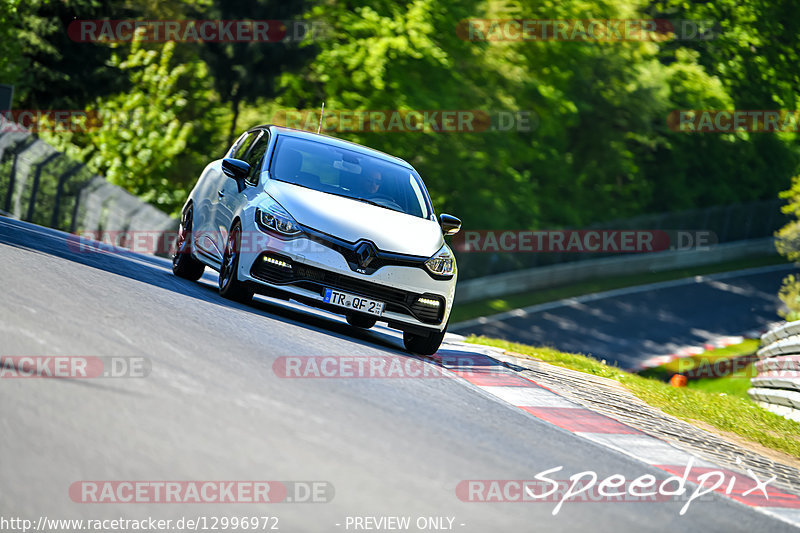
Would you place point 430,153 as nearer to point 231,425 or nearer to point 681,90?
point 681,90

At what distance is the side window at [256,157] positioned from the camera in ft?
36.9

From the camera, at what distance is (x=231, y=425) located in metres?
5.98

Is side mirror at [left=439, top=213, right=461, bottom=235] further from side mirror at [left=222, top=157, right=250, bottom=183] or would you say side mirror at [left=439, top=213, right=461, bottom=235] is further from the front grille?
side mirror at [left=222, top=157, right=250, bottom=183]

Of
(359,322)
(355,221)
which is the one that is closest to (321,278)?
(355,221)

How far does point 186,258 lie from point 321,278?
321 centimetres

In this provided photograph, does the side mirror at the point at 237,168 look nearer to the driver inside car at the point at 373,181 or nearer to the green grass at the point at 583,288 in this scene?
the driver inside car at the point at 373,181

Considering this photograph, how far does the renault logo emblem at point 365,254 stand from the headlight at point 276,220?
0.58 meters

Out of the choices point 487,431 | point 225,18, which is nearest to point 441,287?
point 487,431

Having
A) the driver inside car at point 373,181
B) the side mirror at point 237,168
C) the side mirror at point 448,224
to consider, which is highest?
the driver inside car at point 373,181

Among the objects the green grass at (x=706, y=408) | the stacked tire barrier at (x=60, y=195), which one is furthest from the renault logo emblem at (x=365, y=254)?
the stacked tire barrier at (x=60, y=195)

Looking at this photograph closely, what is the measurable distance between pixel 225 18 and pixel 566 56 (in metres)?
13.4

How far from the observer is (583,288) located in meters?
42.5

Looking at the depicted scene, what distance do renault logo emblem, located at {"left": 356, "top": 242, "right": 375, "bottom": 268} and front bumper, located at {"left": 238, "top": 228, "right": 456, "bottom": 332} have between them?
0.11m

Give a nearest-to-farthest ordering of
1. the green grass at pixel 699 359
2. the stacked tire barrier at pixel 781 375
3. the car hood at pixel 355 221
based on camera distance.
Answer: the car hood at pixel 355 221 → the stacked tire barrier at pixel 781 375 → the green grass at pixel 699 359
